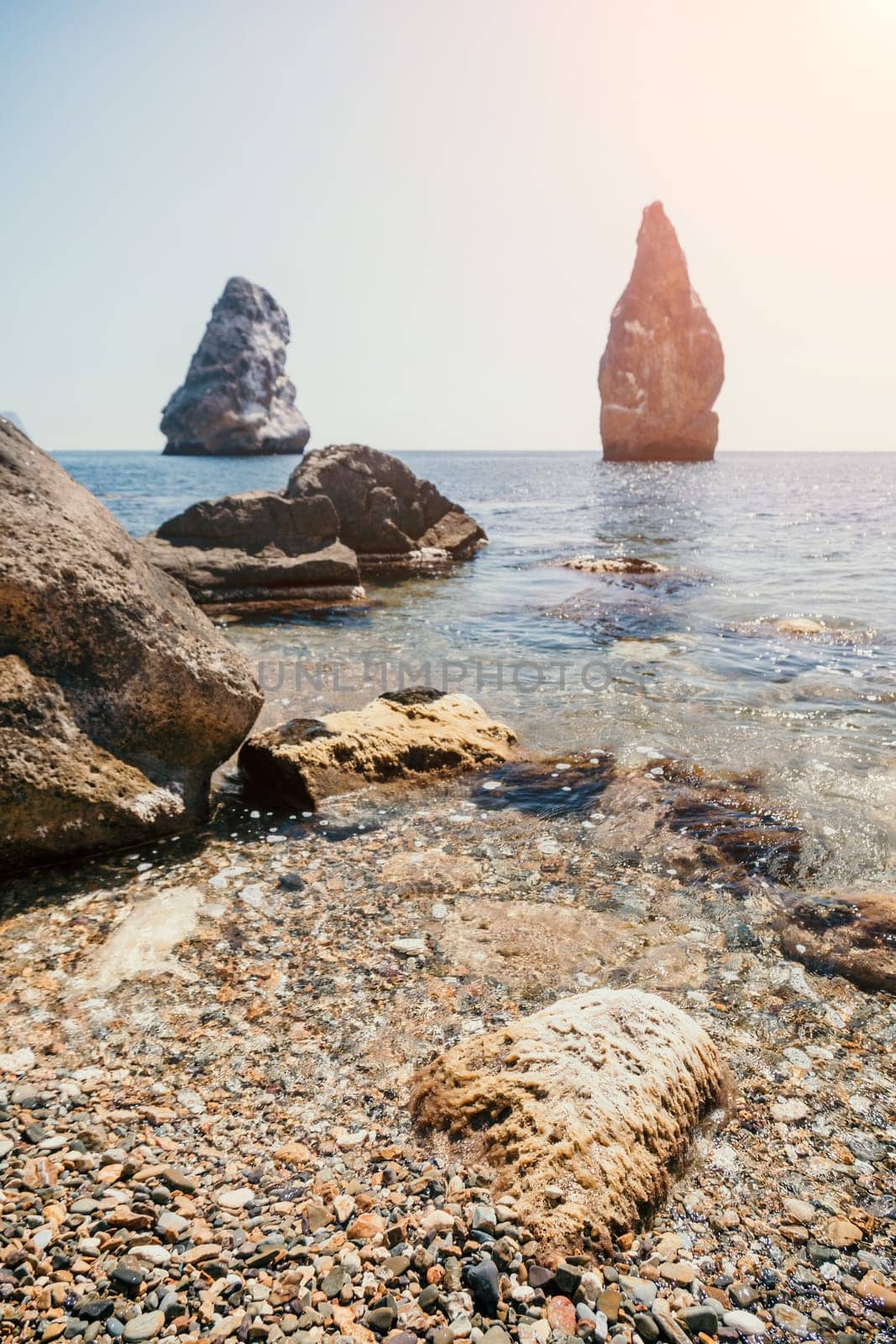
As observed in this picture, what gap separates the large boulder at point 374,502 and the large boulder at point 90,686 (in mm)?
15517

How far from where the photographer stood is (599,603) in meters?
17.4

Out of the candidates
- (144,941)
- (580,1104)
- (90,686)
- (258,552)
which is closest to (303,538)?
(258,552)

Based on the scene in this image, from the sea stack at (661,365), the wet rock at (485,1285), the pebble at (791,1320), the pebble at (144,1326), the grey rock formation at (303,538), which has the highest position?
the sea stack at (661,365)

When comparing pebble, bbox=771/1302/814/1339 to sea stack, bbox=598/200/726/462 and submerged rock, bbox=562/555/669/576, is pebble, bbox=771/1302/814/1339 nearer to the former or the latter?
submerged rock, bbox=562/555/669/576

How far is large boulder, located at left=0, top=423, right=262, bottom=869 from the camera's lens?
5383 mm

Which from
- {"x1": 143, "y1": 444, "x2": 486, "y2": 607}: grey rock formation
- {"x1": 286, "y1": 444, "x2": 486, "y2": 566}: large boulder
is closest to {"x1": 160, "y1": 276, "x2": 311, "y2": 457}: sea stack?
{"x1": 286, "y1": 444, "x2": 486, "y2": 566}: large boulder

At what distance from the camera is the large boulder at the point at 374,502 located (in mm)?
22266

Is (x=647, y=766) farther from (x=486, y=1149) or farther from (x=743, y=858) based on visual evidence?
(x=486, y=1149)

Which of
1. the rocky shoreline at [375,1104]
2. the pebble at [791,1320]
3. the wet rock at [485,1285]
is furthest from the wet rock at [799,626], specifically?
the wet rock at [485,1285]

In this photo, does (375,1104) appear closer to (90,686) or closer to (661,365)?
(90,686)

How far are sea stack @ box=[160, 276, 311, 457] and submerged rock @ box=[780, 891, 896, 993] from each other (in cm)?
13261

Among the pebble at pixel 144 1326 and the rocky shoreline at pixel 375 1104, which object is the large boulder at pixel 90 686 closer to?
the rocky shoreline at pixel 375 1104

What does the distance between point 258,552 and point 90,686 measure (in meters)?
13.0

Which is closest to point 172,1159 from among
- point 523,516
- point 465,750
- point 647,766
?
point 465,750
